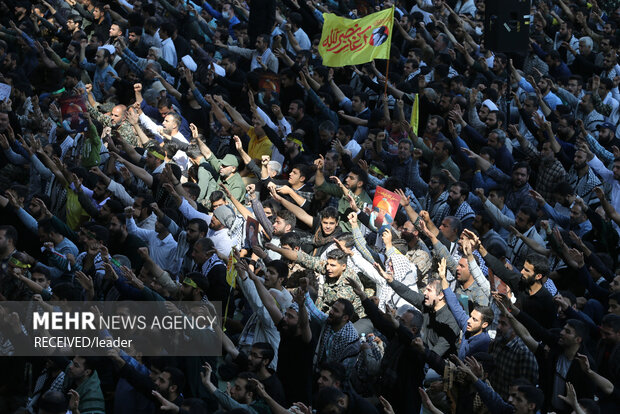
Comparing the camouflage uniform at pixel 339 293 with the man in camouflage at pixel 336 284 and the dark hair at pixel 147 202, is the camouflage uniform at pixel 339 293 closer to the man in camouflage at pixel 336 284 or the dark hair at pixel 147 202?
the man in camouflage at pixel 336 284

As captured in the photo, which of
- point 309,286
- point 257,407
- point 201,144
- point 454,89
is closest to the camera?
point 257,407

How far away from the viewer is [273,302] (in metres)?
9.96

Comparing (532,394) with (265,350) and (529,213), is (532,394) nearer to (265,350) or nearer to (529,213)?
(265,350)

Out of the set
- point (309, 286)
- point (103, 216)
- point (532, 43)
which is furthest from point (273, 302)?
point (532, 43)

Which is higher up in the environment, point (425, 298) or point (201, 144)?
point (425, 298)

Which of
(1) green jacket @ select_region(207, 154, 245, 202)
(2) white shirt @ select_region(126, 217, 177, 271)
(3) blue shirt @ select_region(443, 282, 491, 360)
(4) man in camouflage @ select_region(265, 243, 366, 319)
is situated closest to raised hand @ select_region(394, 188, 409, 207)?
(4) man in camouflage @ select_region(265, 243, 366, 319)

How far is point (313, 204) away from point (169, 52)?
4.94 metres

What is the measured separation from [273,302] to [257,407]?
1.34m

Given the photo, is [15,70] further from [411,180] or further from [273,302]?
[273,302]

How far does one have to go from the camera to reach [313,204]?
42.4ft

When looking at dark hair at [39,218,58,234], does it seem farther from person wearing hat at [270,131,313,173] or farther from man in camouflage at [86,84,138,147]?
person wearing hat at [270,131,313,173]

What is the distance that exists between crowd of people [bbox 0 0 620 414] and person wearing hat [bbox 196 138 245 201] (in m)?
0.03

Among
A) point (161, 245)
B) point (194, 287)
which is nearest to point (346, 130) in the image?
point (161, 245)

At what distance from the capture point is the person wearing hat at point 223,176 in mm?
13328
